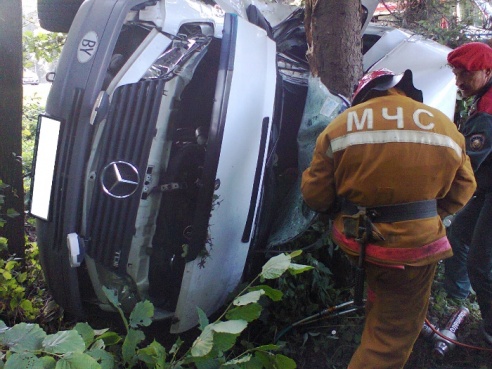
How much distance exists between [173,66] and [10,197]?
5.38 feet

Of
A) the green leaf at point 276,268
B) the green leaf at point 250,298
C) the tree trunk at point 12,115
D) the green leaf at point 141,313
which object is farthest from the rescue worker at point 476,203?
the tree trunk at point 12,115

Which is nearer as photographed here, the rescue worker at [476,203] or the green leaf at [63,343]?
the green leaf at [63,343]

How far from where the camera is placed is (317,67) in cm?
347

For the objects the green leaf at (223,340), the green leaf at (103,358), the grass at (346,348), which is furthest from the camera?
the grass at (346,348)

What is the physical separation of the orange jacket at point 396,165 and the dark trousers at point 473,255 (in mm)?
620

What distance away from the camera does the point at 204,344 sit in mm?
1613

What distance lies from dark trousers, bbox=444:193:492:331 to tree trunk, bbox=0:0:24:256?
2949 mm

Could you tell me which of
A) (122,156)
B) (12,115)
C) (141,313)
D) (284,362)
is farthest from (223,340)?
(12,115)

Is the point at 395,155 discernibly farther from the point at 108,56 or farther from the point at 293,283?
the point at 108,56

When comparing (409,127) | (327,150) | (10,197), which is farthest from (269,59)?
(10,197)

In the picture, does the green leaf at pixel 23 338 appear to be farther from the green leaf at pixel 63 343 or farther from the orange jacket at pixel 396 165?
the orange jacket at pixel 396 165

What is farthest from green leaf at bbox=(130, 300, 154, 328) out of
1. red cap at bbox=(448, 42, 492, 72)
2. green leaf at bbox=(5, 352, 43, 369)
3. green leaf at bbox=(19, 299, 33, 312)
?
red cap at bbox=(448, 42, 492, 72)

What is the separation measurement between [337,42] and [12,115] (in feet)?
7.41

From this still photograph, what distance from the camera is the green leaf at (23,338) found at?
4.27 feet
